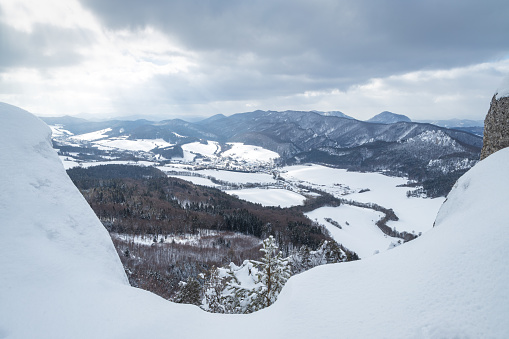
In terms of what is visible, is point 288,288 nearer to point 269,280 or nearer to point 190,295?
point 269,280

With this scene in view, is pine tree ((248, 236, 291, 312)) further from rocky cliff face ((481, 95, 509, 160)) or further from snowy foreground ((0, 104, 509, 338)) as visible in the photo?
rocky cliff face ((481, 95, 509, 160))

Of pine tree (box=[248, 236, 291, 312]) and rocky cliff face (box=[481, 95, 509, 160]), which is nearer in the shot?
rocky cliff face (box=[481, 95, 509, 160])

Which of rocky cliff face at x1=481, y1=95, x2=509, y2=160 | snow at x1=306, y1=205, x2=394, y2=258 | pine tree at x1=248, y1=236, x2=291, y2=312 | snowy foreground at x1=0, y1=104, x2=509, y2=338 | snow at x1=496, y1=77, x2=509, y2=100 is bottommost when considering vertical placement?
snow at x1=306, y1=205, x2=394, y2=258

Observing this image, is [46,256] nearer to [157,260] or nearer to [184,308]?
[184,308]

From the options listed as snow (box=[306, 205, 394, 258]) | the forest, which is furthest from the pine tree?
snow (box=[306, 205, 394, 258])

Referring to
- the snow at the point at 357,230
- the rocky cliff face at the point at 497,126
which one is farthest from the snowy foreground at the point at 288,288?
the snow at the point at 357,230
